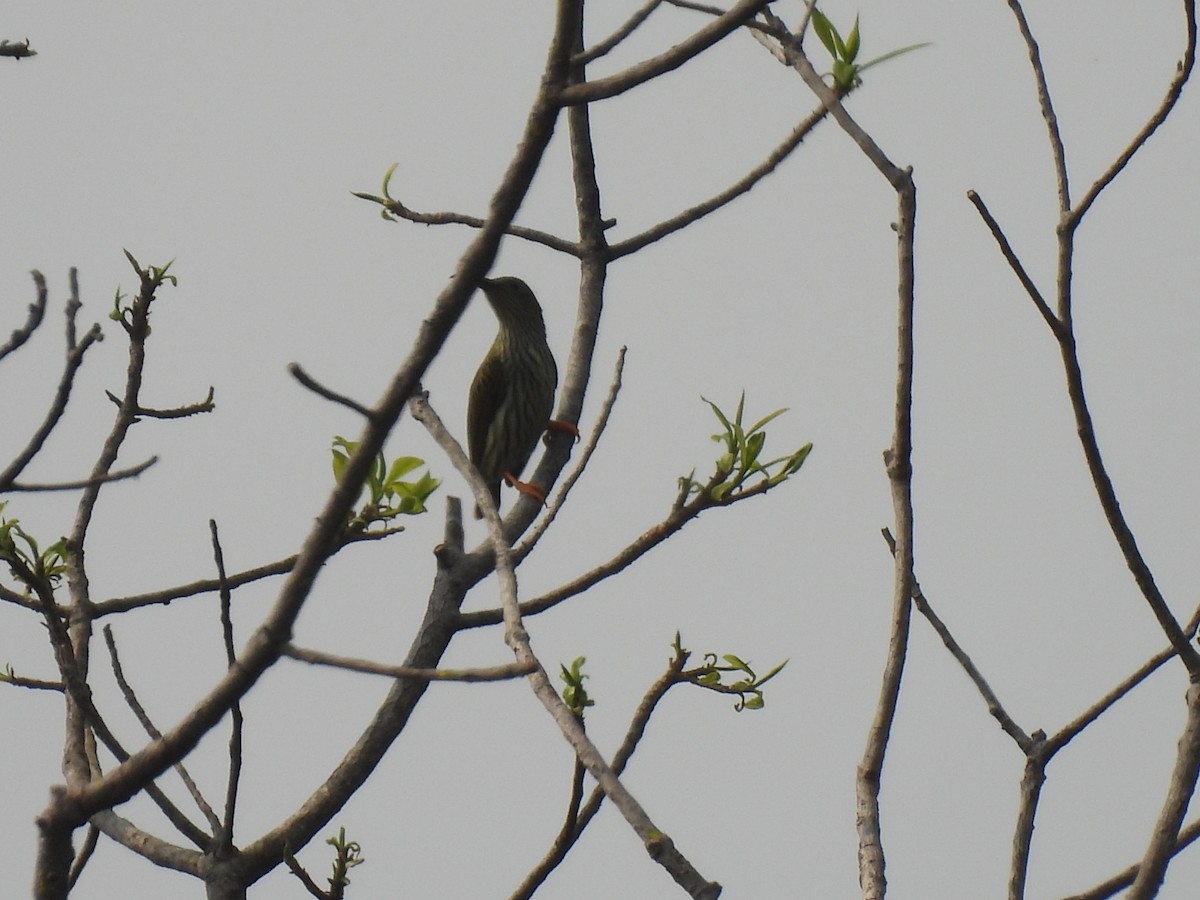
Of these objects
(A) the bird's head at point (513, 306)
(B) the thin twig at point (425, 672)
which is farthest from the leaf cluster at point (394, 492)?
(A) the bird's head at point (513, 306)

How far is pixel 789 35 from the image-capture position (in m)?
2.93

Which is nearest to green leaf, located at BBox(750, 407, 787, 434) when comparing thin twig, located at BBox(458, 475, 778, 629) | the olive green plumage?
thin twig, located at BBox(458, 475, 778, 629)

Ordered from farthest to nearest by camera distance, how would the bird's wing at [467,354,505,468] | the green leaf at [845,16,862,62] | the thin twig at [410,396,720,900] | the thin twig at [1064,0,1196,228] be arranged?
the bird's wing at [467,354,505,468] → the green leaf at [845,16,862,62] → the thin twig at [1064,0,1196,228] → the thin twig at [410,396,720,900]

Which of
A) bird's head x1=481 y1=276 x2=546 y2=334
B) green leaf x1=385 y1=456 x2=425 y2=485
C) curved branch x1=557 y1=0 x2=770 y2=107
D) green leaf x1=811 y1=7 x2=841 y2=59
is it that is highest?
bird's head x1=481 y1=276 x2=546 y2=334

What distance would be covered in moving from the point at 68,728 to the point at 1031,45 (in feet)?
8.83

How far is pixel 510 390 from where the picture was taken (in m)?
7.40

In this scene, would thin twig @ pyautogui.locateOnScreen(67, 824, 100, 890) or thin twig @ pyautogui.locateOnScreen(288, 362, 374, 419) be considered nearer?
thin twig @ pyautogui.locateOnScreen(288, 362, 374, 419)

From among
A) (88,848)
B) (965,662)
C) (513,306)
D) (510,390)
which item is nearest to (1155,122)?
(965,662)

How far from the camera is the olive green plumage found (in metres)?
7.25

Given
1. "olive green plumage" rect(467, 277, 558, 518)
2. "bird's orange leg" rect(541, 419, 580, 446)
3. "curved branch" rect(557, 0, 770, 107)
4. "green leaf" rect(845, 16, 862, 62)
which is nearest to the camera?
"curved branch" rect(557, 0, 770, 107)

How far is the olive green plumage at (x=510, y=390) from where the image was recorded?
23.8 feet

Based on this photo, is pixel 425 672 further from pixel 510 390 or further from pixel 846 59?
pixel 510 390

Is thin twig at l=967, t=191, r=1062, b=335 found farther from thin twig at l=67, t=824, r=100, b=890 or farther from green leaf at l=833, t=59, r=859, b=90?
thin twig at l=67, t=824, r=100, b=890

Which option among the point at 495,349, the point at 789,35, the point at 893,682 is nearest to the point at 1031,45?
the point at 789,35
